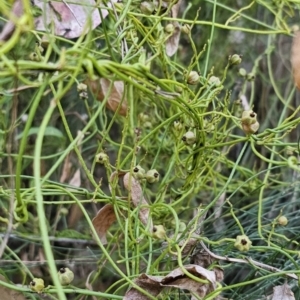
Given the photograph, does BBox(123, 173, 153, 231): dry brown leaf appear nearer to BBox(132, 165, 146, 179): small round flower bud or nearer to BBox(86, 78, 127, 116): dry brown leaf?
BBox(132, 165, 146, 179): small round flower bud

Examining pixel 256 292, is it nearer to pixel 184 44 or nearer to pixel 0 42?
pixel 0 42

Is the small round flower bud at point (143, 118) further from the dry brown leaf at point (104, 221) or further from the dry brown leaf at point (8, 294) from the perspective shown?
the dry brown leaf at point (8, 294)

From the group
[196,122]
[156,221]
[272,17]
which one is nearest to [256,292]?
[156,221]

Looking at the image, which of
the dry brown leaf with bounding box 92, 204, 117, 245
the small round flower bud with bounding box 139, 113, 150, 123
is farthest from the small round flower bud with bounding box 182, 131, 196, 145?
the small round flower bud with bounding box 139, 113, 150, 123

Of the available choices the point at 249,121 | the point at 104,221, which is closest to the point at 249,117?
the point at 249,121

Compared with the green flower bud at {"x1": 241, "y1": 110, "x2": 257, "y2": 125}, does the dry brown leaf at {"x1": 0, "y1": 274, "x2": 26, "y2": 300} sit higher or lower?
lower

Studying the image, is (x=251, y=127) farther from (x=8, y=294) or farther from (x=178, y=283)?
(x=8, y=294)
